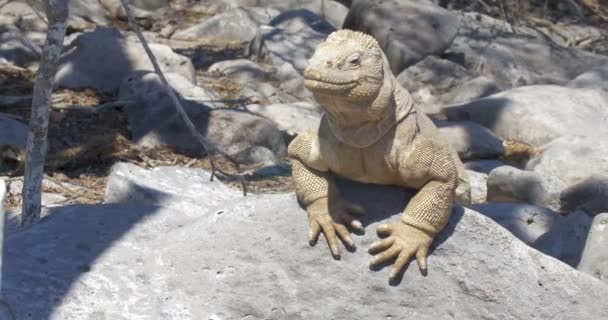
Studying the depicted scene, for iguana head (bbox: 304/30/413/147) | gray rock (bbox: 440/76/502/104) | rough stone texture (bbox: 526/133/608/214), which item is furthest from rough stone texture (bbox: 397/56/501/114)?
iguana head (bbox: 304/30/413/147)

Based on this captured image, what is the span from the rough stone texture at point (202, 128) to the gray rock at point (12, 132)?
1006 millimetres

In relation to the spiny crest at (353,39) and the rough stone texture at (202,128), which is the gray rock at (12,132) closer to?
the rough stone texture at (202,128)

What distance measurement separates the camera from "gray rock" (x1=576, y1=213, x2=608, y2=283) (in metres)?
5.22

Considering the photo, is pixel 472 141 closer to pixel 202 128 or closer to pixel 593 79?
pixel 202 128

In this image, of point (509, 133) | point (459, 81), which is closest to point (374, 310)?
point (509, 133)

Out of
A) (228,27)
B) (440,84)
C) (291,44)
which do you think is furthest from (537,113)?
(228,27)

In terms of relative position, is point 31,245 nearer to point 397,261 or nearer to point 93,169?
point 397,261

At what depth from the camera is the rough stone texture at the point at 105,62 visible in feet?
31.7

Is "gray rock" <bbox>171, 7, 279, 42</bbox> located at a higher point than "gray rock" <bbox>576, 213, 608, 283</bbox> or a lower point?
lower

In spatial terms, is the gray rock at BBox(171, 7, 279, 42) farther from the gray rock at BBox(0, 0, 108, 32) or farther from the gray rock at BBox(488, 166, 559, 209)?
the gray rock at BBox(488, 166, 559, 209)

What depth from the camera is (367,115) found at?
394 centimetres

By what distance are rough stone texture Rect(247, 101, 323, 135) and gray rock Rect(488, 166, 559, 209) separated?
1866 mm

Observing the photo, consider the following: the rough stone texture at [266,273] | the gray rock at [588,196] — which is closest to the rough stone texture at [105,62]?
the gray rock at [588,196]

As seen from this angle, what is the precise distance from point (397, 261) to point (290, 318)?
480 millimetres
